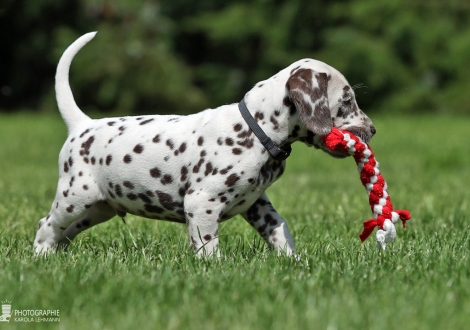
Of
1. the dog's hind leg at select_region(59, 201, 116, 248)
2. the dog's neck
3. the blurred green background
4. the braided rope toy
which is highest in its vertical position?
the dog's neck

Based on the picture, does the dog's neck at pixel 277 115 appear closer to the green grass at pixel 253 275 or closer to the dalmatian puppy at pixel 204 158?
the dalmatian puppy at pixel 204 158

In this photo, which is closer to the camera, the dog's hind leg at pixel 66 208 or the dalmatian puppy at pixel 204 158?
the dalmatian puppy at pixel 204 158

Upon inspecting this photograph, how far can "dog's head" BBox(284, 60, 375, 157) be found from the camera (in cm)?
398

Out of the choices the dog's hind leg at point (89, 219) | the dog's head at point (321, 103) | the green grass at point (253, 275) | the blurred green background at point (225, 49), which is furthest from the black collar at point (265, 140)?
the blurred green background at point (225, 49)

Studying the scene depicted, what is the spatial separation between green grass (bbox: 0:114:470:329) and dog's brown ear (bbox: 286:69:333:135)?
723 mm

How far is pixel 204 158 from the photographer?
163 inches

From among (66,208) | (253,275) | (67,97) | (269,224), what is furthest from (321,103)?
(67,97)

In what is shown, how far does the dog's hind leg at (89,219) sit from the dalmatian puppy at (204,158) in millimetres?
33

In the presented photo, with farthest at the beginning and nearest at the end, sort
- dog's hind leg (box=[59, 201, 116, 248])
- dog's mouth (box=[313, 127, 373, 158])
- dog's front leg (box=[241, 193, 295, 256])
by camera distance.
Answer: dog's hind leg (box=[59, 201, 116, 248]), dog's front leg (box=[241, 193, 295, 256]), dog's mouth (box=[313, 127, 373, 158])

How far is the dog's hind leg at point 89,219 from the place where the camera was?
15.7 feet

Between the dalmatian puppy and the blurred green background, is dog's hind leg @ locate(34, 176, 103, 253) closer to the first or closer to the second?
the dalmatian puppy

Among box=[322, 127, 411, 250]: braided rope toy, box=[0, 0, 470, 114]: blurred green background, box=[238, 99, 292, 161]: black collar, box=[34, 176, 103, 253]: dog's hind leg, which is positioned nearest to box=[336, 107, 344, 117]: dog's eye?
box=[322, 127, 411, 250]: braided rope toy

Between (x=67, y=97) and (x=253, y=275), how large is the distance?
6.59ft

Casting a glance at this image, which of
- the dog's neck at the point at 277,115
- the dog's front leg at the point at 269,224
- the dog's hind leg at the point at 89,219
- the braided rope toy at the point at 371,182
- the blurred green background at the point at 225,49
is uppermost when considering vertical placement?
the dog's neck at the point at 277,115
